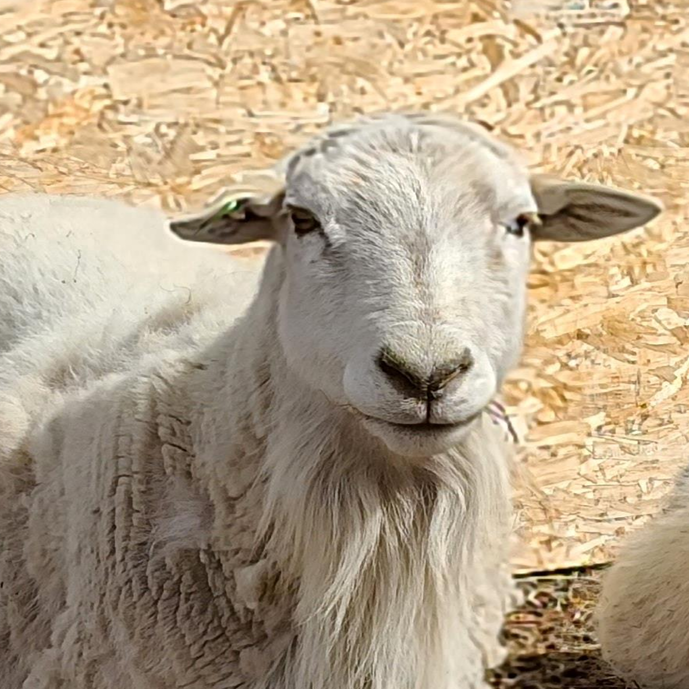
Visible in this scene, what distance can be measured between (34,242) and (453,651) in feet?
5.36

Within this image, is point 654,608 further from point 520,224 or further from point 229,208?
point 229,208

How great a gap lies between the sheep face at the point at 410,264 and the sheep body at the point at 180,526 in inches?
7.8

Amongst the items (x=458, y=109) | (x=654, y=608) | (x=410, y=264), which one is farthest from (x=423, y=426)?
(x=458, y=109)

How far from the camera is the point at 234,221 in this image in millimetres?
2430

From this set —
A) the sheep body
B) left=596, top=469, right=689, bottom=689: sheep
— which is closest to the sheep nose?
the sheep body

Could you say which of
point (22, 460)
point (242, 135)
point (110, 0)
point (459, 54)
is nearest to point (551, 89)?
point (459, 54)

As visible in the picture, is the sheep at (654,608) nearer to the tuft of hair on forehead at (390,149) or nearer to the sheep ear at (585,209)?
the sheep ear at (585,209)

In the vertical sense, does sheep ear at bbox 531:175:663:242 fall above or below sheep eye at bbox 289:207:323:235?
below

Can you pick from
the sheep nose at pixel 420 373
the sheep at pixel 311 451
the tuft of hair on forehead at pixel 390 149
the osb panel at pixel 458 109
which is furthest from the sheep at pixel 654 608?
the sheep nose at pixel 420 373

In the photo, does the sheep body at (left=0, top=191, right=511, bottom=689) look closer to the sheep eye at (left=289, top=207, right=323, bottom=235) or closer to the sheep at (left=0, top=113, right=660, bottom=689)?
the sheep at (left=0, top=113, right=660, bottom=689)

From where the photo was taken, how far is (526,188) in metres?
2.31

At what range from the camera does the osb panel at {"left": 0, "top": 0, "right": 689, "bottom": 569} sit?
4.92m

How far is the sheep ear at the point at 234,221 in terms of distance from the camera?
240 cm

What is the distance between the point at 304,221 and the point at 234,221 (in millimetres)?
198
